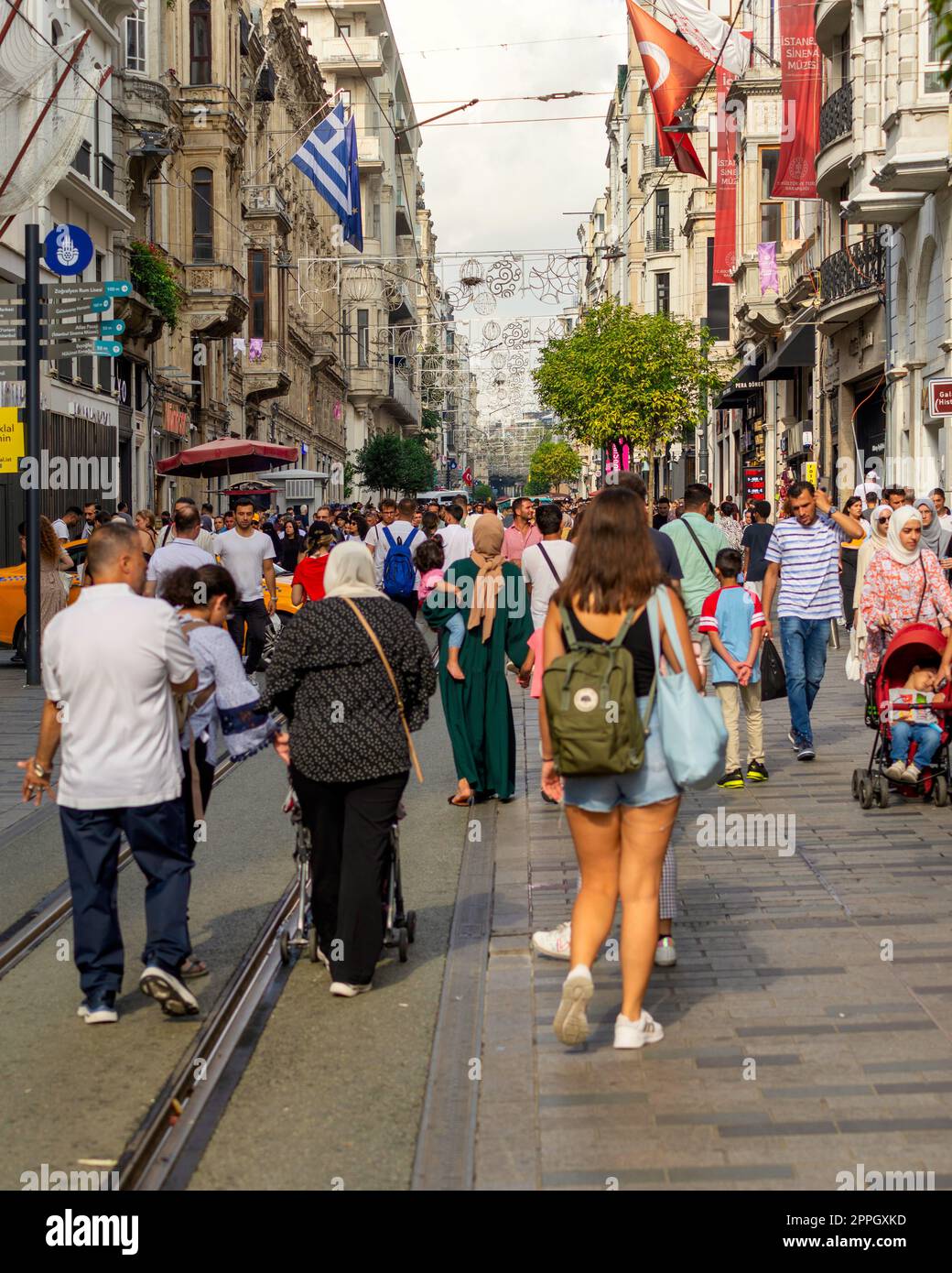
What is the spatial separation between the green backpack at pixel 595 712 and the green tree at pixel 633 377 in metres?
44.3

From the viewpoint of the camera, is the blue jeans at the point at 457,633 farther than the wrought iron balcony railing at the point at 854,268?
No

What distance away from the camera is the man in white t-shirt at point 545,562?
1056cm

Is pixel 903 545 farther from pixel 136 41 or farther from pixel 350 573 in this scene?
pixel 136 41

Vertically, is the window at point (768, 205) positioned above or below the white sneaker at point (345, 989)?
above

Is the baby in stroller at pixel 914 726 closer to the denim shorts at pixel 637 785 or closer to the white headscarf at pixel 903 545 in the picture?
the white headscarf at pixel 903 545

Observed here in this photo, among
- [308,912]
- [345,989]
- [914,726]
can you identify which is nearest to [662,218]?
[914,726]

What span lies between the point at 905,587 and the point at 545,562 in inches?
88.0

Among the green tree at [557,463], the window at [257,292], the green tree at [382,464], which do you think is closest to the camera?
the window at [257,292]

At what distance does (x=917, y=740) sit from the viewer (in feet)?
33.6

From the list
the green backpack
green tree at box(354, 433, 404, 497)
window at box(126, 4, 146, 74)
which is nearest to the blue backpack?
the green backpack

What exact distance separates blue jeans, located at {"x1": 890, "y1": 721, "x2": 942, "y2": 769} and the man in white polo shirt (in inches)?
210

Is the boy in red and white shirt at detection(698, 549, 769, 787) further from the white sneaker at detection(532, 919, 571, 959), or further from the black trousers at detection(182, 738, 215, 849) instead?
the black trousers at detection(182, 738, 215, 849)

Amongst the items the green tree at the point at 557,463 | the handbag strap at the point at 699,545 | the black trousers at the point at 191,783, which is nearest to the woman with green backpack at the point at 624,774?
the black trousers at the point at 191,783

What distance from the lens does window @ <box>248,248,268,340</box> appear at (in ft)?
174
